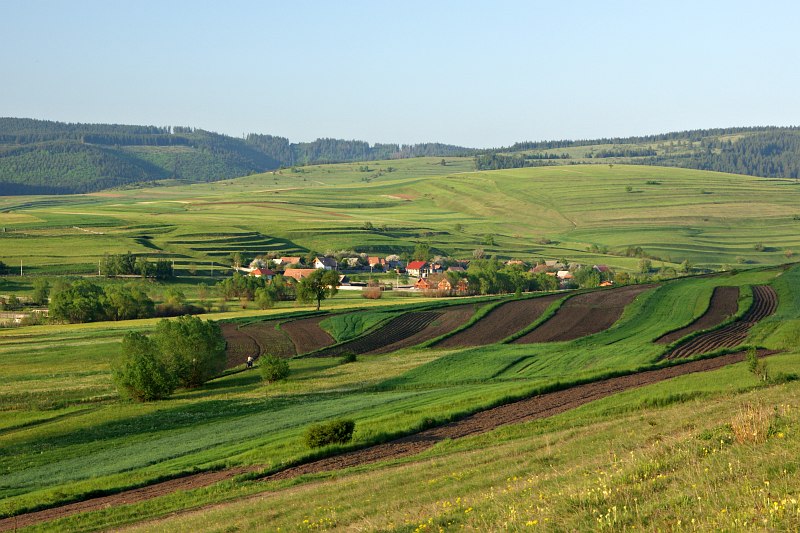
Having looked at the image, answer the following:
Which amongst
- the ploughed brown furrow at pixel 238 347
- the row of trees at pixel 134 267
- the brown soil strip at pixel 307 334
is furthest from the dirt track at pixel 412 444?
the row of trees at pixel 134 267

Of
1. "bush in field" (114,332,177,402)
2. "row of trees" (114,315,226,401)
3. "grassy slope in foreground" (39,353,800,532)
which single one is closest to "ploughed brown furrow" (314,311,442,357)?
"row of trees" (114,315,226,401)

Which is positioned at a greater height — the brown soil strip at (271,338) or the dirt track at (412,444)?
the dirt track at (412,444)

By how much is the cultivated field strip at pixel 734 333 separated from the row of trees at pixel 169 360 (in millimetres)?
31332

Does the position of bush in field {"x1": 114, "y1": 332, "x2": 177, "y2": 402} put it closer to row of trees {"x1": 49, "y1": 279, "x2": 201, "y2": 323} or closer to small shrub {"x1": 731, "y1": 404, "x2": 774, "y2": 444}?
small shrub {"x1": 731, "y1": 404, "x2": 774, "y2": 444}

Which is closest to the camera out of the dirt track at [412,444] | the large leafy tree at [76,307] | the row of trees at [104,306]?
the dirt track at [412,444]

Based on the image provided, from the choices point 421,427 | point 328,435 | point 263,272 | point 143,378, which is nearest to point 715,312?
point 143,378

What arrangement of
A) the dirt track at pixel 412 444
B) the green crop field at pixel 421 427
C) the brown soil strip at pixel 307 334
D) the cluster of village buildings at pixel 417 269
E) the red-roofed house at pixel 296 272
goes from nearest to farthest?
the green crop field at pixel 421 427 → the dirt track at pixel 412 444 → the brown soil strip at pixel 307 334 → the cluster of village buildings at pixel 417 269 → the red-roofed house at pixel 296 272

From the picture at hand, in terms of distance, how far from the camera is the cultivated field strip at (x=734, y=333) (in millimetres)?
53500

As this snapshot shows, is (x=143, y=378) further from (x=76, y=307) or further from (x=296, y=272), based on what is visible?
(x=296, y=272)

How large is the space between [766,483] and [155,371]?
47971 millimetres

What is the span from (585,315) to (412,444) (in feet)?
164

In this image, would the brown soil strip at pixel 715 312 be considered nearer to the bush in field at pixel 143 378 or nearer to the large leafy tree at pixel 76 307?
the bush in field at pixel 143 378

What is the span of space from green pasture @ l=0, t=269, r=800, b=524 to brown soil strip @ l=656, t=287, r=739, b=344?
107 cm

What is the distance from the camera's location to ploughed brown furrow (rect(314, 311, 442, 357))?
237 feet
